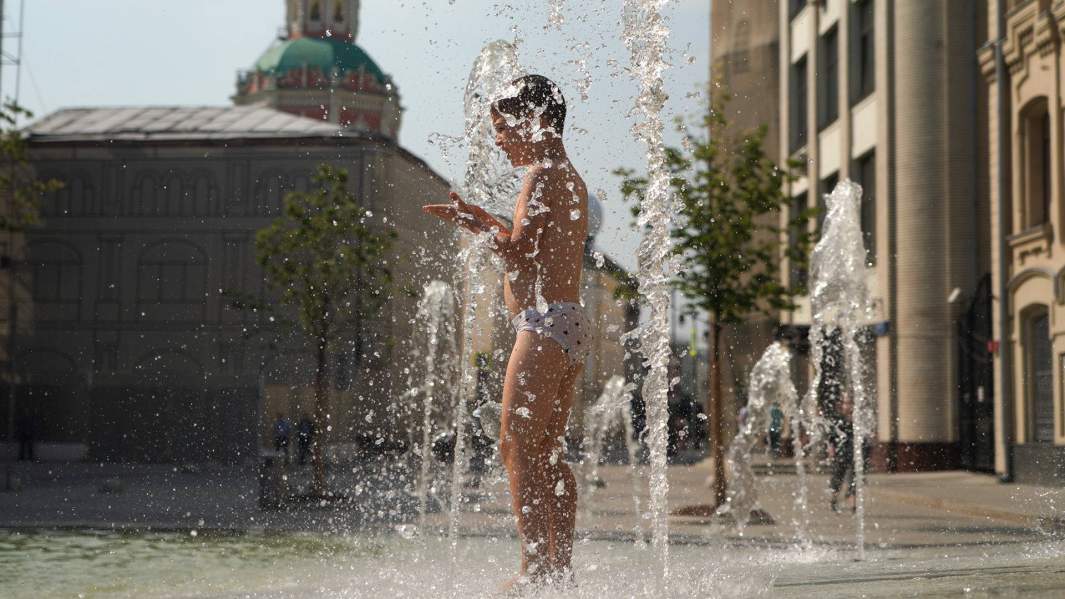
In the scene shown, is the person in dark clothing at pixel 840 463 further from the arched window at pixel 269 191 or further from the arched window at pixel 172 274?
the arched window at pixel 172 274

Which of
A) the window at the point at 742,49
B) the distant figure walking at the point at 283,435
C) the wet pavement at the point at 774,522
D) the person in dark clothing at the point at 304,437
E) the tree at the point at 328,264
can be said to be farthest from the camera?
the window at the point at 742,49

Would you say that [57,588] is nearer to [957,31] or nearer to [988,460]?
[988,460]

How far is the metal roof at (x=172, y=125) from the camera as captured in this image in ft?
142

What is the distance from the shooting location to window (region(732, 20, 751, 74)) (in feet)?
121

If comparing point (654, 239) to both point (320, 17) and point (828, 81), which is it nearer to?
point (828, 81)

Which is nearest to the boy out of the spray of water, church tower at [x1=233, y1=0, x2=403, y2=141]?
the spray of water

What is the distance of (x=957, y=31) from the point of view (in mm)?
25453

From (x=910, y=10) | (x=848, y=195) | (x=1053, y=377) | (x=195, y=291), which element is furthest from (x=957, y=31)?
(x=195, y=291)

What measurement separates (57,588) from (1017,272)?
61.0 ft

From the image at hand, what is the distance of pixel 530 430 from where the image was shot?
191 inches

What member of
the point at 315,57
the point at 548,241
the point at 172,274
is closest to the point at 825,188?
the point at 172,274

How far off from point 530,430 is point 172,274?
39291 mm

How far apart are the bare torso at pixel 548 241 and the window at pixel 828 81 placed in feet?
89.2

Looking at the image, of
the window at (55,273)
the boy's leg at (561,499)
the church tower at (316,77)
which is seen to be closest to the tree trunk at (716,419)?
the boy's leg at (561,499)
